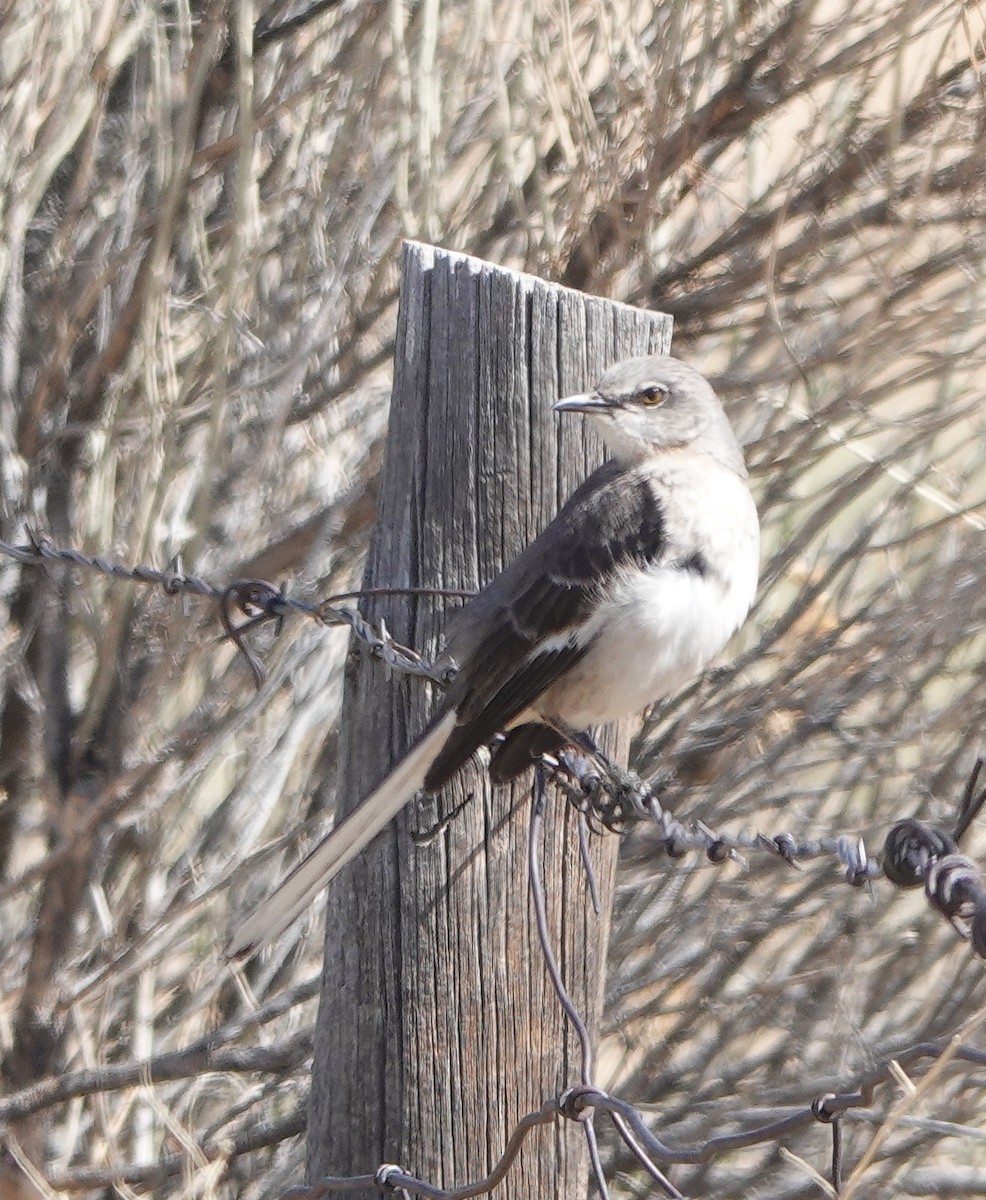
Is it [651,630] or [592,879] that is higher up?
[651,630]

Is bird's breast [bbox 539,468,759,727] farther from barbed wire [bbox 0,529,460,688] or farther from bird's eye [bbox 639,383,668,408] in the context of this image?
barbed wire [bbox 0,529,460,688]

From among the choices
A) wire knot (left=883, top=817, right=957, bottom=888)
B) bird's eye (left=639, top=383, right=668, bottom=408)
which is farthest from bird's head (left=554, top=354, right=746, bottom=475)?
wire knot (left=883, top=817, right=957, bottom=888)

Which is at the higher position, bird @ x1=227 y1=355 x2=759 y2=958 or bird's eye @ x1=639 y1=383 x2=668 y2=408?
bird's eye @ x1=639 y1=383 x2=668 y2=408

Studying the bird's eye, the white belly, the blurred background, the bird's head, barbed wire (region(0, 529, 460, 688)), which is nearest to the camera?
barbed wire (region(0, 529, 460, 688))

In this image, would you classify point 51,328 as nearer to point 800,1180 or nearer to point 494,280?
point 494,280

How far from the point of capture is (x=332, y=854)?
285 cm

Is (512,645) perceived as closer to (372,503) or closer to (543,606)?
(543,606)

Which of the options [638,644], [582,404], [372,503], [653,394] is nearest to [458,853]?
[638,644]

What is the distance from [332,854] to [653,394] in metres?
1.38

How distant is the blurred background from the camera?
4.60 metres

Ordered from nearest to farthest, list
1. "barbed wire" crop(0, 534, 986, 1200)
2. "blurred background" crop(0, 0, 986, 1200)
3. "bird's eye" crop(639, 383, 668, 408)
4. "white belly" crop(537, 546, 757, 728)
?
1. "barbed wire" crop(0, 534, 986, 1200)
2. "white belly" crop(537, 546, 757, 728)
3. "bird's eye" crop(639, 383, 668, 408)
4. "blurred background" crop(0, 0, 986, 1200)

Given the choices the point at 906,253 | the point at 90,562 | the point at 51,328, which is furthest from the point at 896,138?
the point at 51,328

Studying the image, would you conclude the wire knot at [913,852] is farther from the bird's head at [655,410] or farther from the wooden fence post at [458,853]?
the bird's head at [655,410]

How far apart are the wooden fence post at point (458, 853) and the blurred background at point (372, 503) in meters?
1.49
